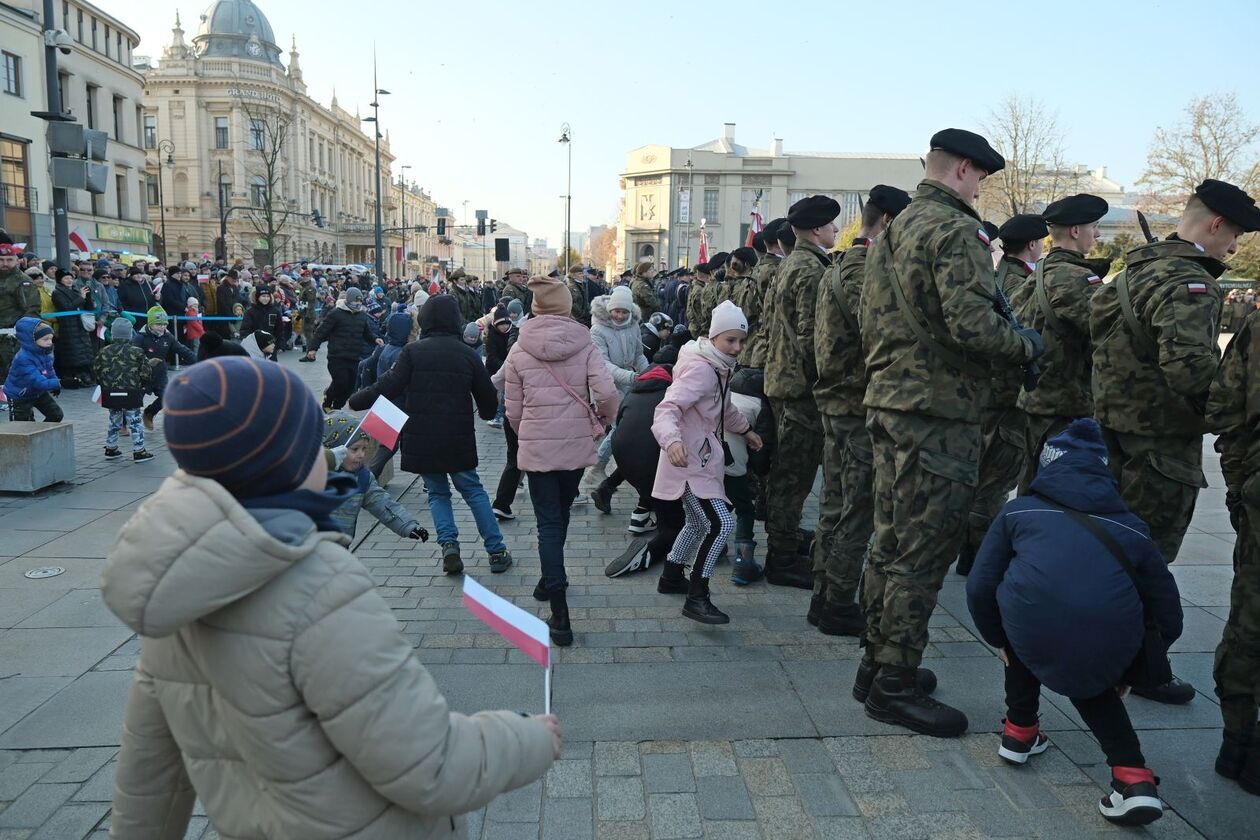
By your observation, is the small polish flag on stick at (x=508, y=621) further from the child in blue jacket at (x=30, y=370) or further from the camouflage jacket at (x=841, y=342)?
the child in blue jacket at (x=30, y=370)

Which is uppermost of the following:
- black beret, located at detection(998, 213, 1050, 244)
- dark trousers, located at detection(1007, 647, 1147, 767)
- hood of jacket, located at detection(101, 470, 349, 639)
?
black beret, located at detection(998, 213, 1050, 244)

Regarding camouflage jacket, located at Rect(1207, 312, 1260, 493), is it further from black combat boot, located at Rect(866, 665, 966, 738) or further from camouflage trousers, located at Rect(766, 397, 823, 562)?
camouflage trousers, located at Rect(766, 397, 823, 562)

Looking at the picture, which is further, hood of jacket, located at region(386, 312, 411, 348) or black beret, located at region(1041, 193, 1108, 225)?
hood of jacket, located at region(386, 312, 411, 348)

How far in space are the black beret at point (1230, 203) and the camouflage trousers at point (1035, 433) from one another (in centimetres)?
156

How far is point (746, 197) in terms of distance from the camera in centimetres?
9638

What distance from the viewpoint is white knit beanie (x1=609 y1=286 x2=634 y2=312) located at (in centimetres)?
826

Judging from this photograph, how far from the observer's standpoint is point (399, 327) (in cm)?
929

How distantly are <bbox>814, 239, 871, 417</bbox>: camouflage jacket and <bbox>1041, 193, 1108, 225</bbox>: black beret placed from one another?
1288 mm

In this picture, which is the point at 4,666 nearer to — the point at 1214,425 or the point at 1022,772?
the point at 1022,772

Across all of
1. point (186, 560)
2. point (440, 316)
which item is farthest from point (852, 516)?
point (186, 560)

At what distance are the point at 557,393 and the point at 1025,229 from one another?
336 cm

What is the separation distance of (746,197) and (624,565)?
3722 inches

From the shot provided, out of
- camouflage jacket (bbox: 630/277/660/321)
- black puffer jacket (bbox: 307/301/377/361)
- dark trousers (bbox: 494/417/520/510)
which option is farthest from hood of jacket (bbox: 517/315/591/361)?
camouflage jacket (bbox: 630/277/660/321)

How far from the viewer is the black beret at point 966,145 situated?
3770mm
